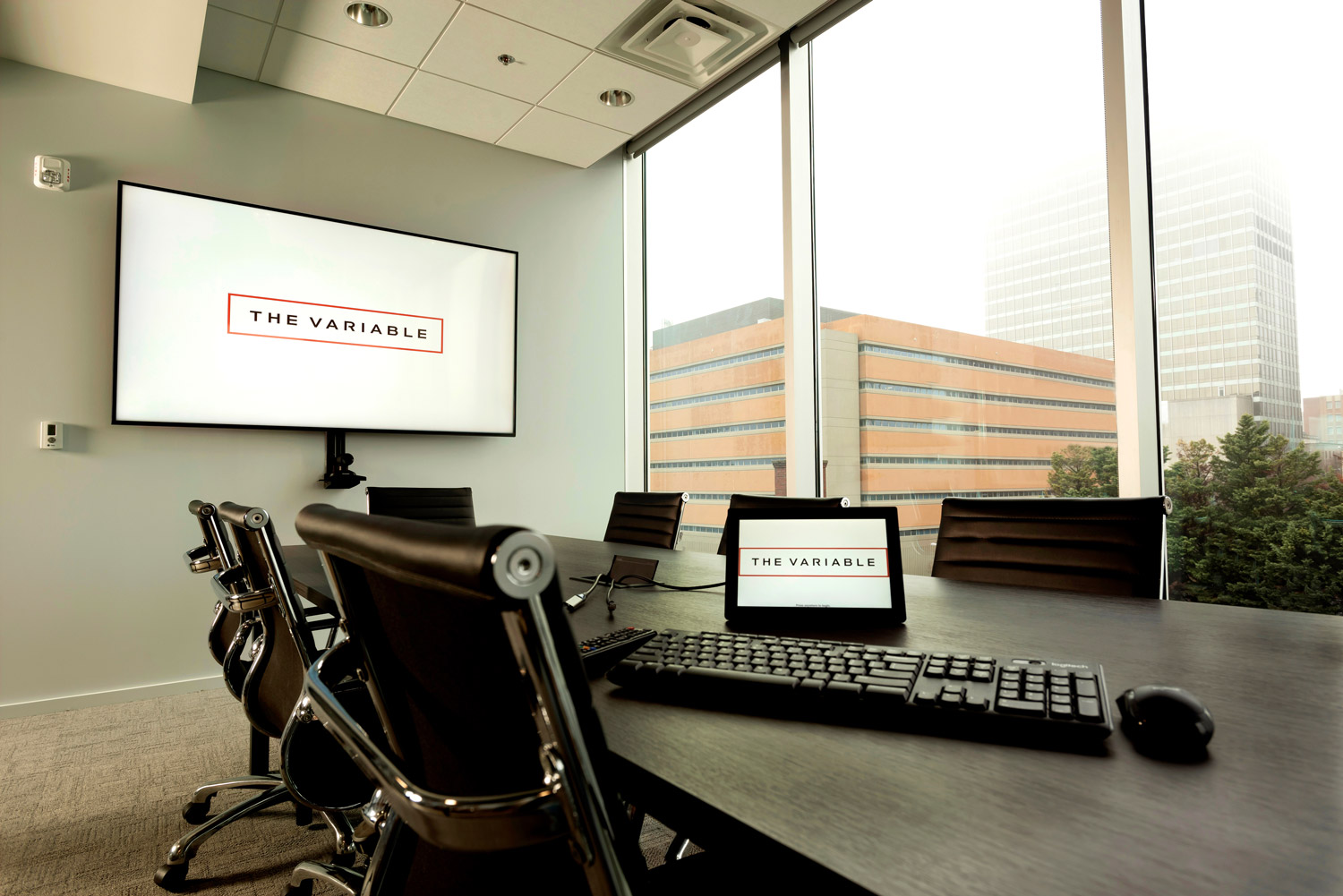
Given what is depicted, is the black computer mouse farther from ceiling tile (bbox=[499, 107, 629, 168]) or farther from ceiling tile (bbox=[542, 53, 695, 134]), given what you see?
ceiling tile (bbox=[499, 107, 629, 168])

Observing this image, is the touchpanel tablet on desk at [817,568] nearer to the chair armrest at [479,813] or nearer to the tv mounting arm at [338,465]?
the chair armrest at [479,813]

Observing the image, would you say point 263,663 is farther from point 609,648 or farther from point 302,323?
point 302,323

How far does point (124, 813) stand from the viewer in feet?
7.59

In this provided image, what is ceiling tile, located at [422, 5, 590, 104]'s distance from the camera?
355 centimetres

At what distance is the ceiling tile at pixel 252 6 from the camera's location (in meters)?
3.42

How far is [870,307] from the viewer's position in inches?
152

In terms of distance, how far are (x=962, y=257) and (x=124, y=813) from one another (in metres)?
3.89

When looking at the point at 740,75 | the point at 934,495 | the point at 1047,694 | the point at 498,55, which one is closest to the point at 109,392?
the point at 498,55

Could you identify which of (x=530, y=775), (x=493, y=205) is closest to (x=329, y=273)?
(x=493, y=205)

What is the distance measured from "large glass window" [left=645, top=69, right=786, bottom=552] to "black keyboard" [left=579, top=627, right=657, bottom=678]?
3.24 m

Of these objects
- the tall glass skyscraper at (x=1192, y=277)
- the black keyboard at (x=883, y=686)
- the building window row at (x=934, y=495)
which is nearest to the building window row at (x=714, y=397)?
the building window row at (x=934, y=495)

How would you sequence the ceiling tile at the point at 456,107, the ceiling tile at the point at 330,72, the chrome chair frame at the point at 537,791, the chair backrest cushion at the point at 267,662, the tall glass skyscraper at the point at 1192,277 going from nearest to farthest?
the chrome chair frame at the point at 537,791 < the chair backrest cushion at the point at 267,662 < the tall glass skyscraper at the point at 1192,277 < the ceiling tile at the point at 330,72 < the ceiling tile at the point at 456,107

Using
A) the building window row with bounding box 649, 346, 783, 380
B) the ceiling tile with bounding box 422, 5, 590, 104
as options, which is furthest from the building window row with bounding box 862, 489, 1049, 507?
the ceiling tile with bounding box 422, 5, 590, 104

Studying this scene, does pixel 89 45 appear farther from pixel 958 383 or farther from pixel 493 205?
pixel 958 383
